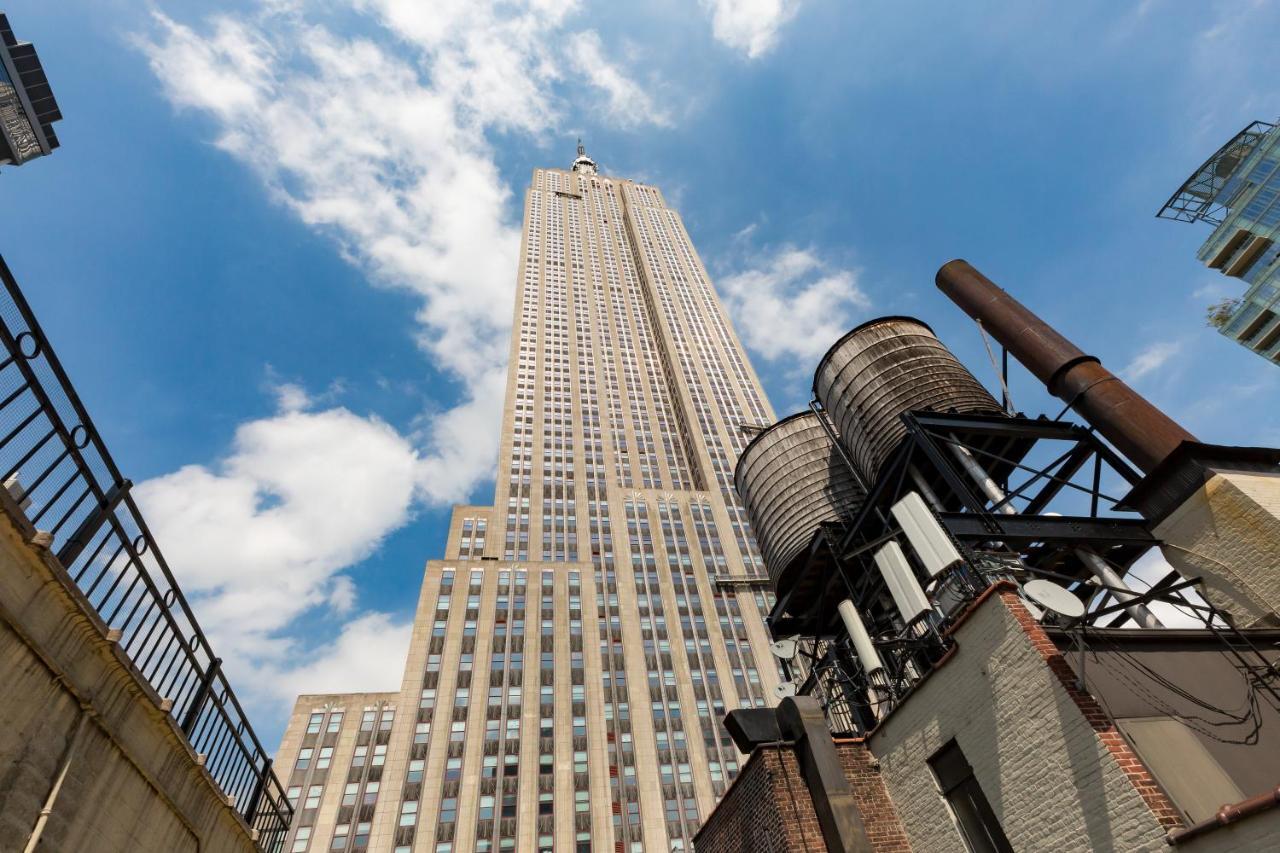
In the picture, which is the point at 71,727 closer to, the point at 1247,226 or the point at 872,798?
the point at 872,798

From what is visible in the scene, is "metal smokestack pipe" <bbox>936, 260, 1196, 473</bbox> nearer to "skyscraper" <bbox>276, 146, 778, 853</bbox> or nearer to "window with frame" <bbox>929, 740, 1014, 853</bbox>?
"window with frame" <bbox>929, 740, 1014, 853</bbox>

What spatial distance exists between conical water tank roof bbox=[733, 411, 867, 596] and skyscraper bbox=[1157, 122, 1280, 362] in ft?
145

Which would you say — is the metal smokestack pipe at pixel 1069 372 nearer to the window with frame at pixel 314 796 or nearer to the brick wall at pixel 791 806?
the brick wall at pixel 791 806

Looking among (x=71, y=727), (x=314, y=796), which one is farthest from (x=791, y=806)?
(x=314, y=796)

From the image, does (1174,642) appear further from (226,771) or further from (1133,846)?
(226,771)

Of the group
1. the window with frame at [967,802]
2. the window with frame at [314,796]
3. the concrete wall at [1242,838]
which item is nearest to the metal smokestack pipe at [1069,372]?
the window with frame at [967,802]

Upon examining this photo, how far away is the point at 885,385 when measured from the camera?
19.1 m

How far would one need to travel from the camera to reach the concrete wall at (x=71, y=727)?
176 inches

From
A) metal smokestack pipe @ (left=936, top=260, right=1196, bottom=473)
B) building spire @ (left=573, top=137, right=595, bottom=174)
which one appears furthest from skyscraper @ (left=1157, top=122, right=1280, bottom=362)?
building spire @ (left=573, top=137, right=595, bottom=174)

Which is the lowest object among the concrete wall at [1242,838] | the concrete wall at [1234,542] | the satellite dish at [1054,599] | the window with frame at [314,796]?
the concrete wall at [1242,838]

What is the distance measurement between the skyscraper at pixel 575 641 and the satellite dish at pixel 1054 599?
5070 cm

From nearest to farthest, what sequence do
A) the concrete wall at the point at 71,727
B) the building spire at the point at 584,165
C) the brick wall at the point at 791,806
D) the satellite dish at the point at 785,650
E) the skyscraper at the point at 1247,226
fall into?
1. the concrete wall at the point at 71,727
2. the brick wall at the point at 791,806
3. the satellite dish at the point at 785,650
4. the skyscraper at the point at 1247,226
5. the building spire at the point at 584,165

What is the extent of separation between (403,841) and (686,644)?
1192 inches

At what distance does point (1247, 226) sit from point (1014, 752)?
58.0m
